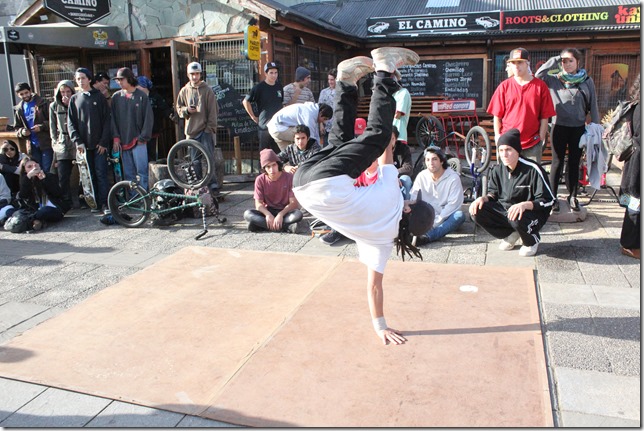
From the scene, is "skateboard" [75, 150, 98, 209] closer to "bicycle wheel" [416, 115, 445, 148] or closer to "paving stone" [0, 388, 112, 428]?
"paving stone" [0, 388, 112, 428]

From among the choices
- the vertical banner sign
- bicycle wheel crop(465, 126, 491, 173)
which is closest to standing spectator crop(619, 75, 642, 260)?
bicycle wheel crop(465, 126, 491, 173)

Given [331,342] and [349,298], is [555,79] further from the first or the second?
[331,342]

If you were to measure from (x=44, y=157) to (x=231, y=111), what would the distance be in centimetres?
294

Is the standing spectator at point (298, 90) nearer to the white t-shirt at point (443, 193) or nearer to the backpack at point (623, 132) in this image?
the white t-shirt at point (443, 193)

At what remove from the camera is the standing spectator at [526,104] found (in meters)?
5.70

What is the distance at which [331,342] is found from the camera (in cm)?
354

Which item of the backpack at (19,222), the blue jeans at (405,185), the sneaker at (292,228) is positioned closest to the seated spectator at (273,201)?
the sneaker at (292,228)

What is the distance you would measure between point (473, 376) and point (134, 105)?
5.91 meters

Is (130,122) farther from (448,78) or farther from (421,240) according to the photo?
(448,78)

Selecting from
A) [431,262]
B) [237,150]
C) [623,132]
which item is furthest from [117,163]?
[623,132]

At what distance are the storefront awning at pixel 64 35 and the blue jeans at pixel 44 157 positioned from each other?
1704 mm

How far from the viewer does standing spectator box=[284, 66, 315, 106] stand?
8.38 m

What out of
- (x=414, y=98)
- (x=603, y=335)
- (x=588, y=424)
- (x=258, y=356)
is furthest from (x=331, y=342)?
(x=414, y=98)

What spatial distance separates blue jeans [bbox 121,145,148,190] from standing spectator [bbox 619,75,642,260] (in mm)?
5809
